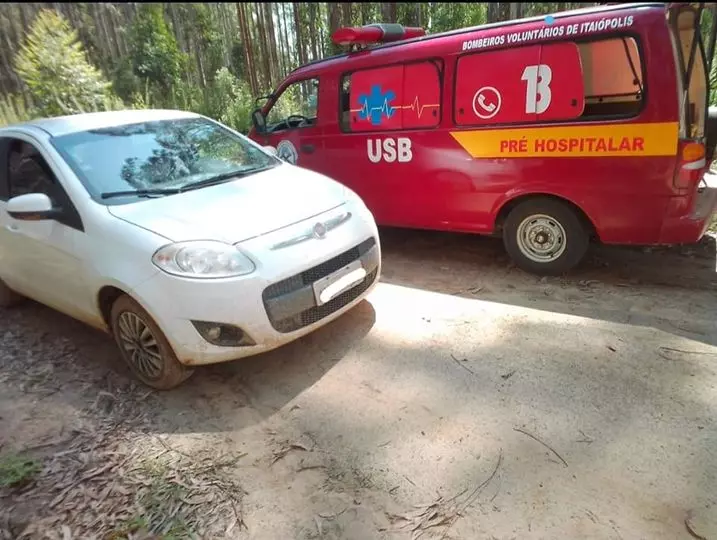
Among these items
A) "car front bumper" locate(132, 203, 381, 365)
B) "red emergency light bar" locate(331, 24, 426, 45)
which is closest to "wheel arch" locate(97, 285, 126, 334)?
"car front bumper" locate(132, 203, 381, 365)

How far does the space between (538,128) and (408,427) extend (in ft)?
8.74

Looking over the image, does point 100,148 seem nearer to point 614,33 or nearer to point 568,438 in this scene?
point 568,438

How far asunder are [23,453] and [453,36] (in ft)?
14.4

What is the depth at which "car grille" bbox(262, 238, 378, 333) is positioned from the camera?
9.52 feet

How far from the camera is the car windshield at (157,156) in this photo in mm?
3334

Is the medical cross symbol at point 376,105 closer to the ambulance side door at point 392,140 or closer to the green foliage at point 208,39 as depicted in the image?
the ambulance side door at point 392,140

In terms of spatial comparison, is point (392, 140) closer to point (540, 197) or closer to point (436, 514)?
point (540, 197)

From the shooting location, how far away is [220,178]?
3.63 m

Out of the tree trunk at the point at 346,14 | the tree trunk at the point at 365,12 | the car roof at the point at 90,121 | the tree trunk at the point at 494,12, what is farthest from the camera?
the tree trunk at the point at 365,12

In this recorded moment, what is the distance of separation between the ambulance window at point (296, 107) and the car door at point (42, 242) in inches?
110

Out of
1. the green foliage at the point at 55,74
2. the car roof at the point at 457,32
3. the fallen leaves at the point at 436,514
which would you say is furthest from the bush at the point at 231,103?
the fallen leaves at the point at 436,514

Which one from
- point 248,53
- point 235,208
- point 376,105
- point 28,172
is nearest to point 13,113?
point 248,53

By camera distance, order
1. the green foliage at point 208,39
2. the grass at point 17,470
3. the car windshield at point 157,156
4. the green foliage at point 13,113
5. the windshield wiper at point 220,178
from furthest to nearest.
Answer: the green foliage at point 208,39 → the green foliage at point 13,113 → the windshield wiper at point 220,178 → the car windshield at point 157,156 → the grass at point 17,470

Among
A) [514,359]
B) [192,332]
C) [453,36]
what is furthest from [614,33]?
[192,332]
